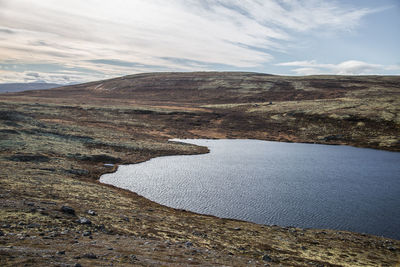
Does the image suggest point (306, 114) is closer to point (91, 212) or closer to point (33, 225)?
point (91, 212)

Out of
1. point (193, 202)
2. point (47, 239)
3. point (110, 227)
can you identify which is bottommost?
point (193, 202)

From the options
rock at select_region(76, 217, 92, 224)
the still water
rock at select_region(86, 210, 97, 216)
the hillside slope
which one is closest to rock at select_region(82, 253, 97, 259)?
rock at select_region(76, 217, 92, 224)

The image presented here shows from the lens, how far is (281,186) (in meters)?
32.5

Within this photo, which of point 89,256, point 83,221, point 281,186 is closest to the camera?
point 89,256

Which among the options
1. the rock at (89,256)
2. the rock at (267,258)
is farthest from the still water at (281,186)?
the rock at (89,256)

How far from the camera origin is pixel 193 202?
89.5ft

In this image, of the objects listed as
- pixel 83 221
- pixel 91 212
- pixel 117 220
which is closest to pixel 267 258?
pixel 117 220

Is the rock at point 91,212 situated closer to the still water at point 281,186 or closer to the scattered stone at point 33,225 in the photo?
the scattered stone at point 33,225

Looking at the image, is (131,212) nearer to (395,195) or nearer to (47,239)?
(47,239)

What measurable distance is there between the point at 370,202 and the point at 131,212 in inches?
982

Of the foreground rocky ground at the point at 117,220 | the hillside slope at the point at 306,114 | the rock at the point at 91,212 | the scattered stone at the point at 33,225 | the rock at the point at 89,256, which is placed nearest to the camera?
the rock at the point at 89,256

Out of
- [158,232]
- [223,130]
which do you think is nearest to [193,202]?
[158,232]

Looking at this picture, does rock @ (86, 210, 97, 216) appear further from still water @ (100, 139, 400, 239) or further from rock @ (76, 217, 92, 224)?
still water @ (100, 139, 400, 239)

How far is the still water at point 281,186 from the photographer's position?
2442 cm
